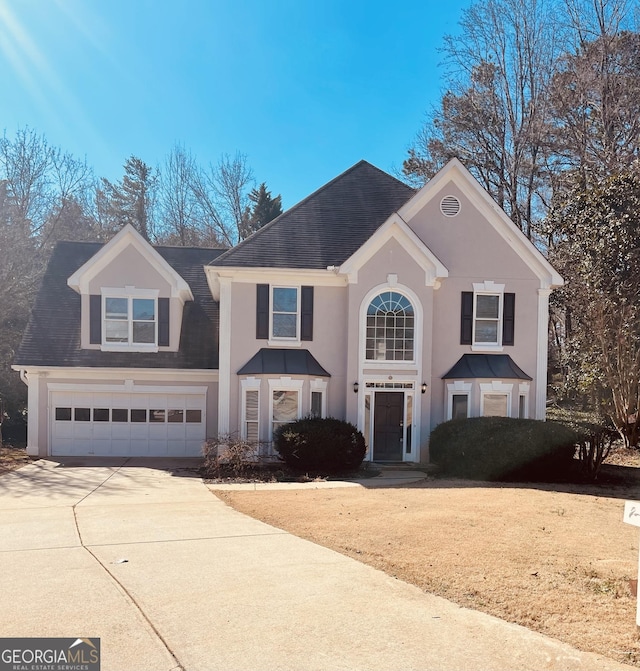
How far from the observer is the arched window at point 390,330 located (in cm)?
1652

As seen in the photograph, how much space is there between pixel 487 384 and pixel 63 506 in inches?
457

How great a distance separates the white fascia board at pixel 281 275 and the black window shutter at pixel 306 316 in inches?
14.9

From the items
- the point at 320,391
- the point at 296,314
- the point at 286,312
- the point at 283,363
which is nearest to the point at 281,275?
the point at 286,312

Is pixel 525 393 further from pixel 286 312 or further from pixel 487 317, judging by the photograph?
pixel 286 312

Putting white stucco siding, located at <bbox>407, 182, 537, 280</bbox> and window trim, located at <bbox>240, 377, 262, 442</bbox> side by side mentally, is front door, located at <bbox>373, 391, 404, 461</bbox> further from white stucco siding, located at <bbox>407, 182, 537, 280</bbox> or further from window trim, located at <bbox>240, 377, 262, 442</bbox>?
white stucco siding, located at <bbox>407, 182, 537, 280</bbox>

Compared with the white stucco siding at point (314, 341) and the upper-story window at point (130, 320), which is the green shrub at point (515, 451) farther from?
the upper-story window at point (130, 320)

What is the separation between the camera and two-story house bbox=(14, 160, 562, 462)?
16.4 metres

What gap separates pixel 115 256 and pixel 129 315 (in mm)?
1911

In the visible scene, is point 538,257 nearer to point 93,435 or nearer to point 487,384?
point 487,384

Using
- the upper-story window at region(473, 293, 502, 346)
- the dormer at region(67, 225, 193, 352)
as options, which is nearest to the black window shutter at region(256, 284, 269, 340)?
the dormer at region(67, 225, 193, 352)

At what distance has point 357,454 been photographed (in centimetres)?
1486

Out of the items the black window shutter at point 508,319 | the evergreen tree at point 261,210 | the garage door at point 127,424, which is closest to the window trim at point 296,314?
the garage door at point 127,424

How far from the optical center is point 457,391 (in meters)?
16.6

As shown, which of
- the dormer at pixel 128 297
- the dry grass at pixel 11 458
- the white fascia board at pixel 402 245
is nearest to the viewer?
the dry grass at pixel 11 458
